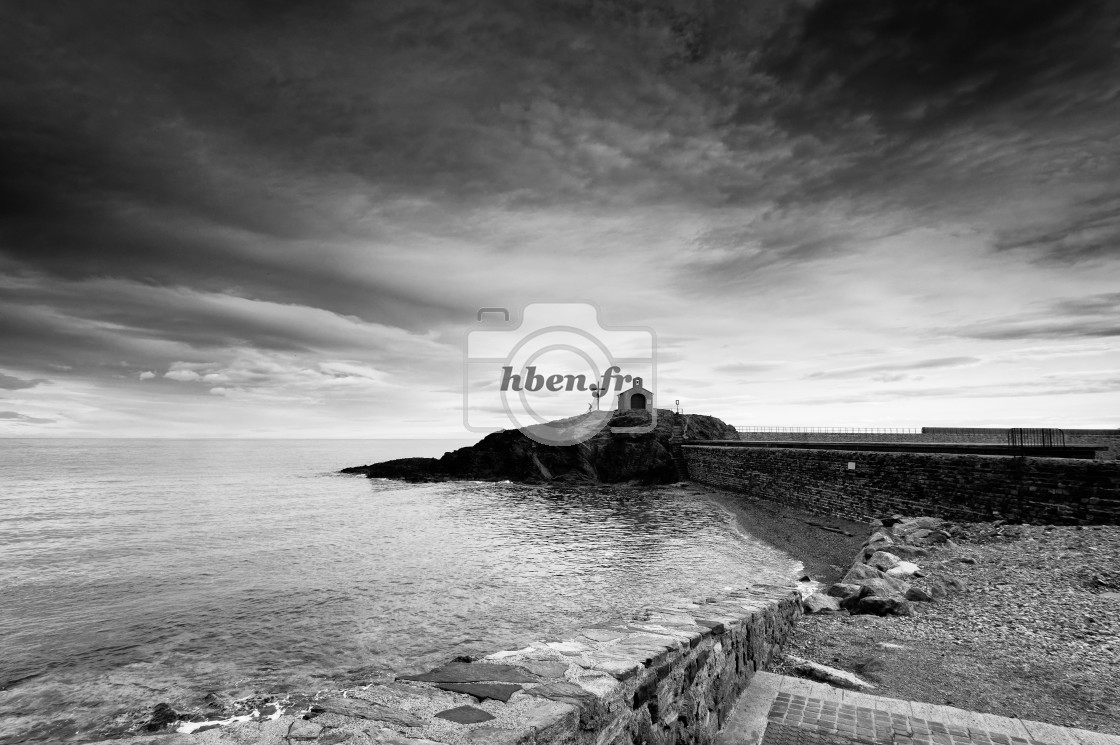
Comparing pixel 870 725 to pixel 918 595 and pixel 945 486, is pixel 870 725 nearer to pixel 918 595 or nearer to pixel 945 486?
pixel 918 595

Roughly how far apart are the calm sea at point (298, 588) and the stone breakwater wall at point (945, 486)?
4.87 m

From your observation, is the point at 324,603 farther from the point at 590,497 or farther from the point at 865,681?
the point at 590,497

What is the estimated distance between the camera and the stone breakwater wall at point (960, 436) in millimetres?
28961

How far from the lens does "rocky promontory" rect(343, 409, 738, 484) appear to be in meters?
51.7

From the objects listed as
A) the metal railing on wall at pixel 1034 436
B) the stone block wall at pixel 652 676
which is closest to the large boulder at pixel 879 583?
the stone block wall at pixel 652 676

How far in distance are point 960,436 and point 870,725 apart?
45860mm

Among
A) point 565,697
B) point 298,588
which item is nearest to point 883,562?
point 565,697

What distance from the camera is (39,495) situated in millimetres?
43031

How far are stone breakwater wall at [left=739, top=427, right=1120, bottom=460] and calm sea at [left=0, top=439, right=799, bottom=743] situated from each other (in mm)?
15801

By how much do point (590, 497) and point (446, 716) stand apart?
36.5 m

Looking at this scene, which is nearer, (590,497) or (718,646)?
(718,646)

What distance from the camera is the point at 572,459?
174 ft

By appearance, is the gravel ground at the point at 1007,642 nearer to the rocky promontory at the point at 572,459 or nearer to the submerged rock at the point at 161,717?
the submerged rock at the point at 161,717

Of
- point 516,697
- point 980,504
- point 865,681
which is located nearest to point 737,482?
point 980,504
